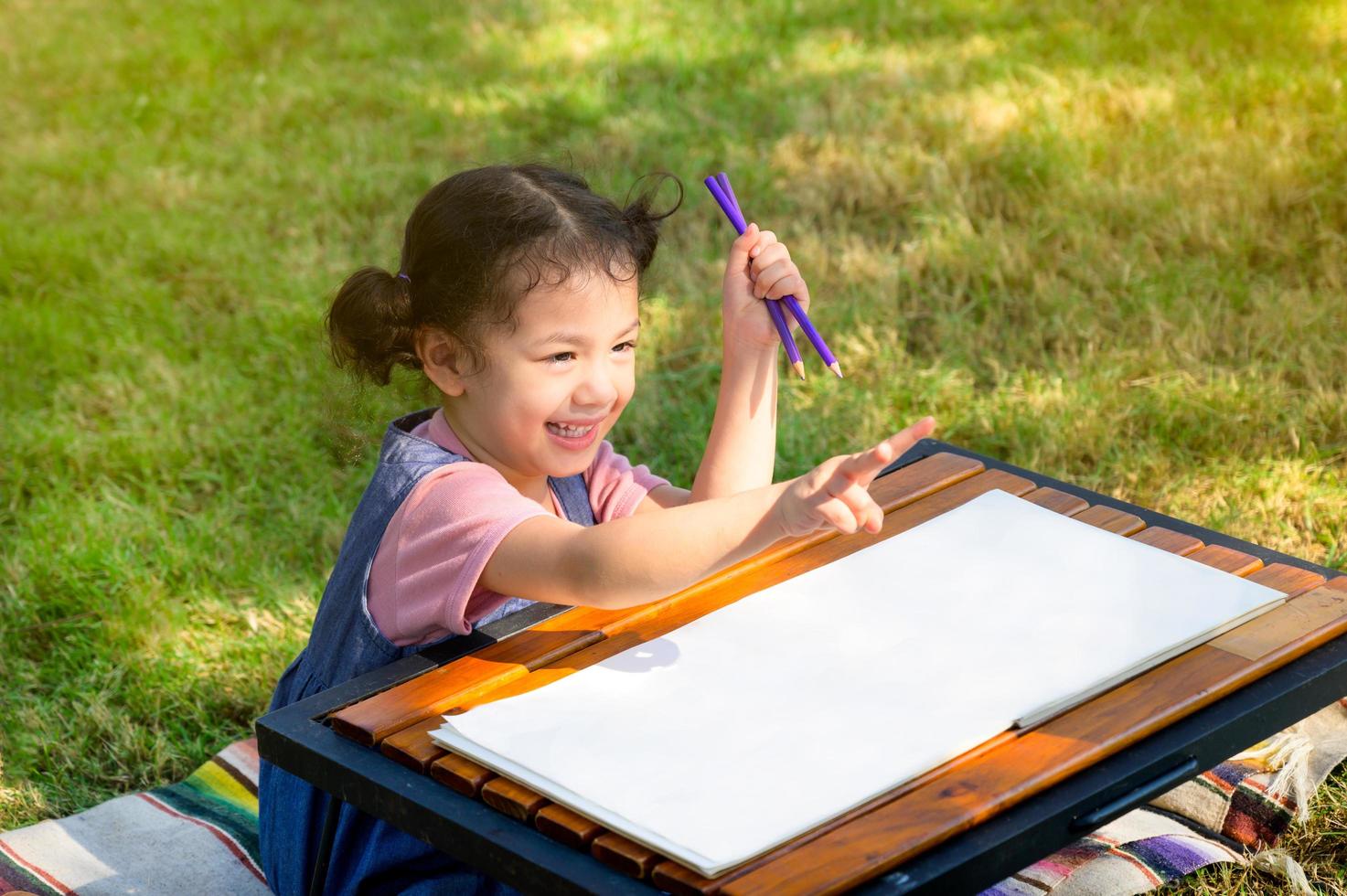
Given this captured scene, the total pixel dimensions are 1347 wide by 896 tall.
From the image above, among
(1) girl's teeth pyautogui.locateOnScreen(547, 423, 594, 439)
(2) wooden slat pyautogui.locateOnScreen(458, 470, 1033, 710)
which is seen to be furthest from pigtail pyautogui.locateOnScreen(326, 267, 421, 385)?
(2) wooden slat pyautogui.locateOnScreen(458, 470, 1033, 710)

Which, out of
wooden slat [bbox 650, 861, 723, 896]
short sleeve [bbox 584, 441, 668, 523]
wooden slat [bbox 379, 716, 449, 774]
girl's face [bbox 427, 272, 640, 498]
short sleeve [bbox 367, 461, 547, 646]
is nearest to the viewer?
wooden slat [bbox 650, 861, 723, 896]

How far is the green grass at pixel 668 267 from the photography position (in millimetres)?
2844

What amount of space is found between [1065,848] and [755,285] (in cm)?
85

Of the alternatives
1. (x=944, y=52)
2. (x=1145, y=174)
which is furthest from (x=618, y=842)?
(x=944, y=52)

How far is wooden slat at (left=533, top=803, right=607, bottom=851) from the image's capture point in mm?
1338

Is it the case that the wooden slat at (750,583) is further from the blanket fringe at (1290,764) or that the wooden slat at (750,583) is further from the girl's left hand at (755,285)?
the blanket fringe at (1290,764)

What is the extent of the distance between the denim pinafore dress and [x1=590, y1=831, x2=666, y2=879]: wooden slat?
1.36ft

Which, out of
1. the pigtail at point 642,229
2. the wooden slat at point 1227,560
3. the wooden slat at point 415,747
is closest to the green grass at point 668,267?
the pigtail at point 642,229

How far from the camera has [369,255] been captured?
4.30 metres

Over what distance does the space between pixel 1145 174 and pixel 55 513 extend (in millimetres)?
2774

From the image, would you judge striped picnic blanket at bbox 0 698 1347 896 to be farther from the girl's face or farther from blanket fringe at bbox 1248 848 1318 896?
the girl's face

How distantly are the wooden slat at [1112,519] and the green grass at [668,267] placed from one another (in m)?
0.53

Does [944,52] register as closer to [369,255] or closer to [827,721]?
[369,255]

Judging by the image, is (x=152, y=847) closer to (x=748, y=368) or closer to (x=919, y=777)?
(x=748, y=368)
